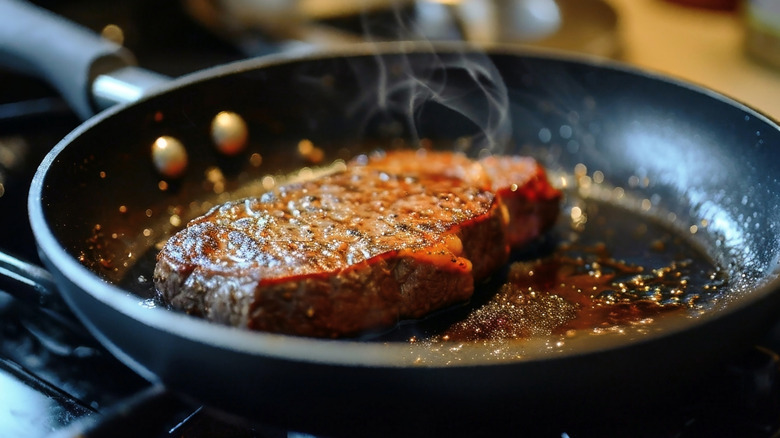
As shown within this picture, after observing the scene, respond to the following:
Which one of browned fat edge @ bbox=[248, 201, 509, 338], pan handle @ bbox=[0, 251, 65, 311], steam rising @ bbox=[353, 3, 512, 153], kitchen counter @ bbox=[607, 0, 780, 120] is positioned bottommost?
pan handle @ bbox=[0, 251, 65, 311]

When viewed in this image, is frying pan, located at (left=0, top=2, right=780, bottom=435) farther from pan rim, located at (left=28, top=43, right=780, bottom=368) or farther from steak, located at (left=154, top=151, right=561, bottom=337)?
steak, located at (left=154, top=151, right=561, bottom=337)

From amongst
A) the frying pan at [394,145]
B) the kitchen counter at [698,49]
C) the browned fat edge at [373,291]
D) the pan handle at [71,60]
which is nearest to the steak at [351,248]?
the browned fat edge at [373,291]

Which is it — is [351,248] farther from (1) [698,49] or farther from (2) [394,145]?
(1) [698,49]

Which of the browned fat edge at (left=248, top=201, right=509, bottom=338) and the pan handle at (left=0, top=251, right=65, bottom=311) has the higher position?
the browned fat edge at (left=248, top=201, right=509, bottom=338)

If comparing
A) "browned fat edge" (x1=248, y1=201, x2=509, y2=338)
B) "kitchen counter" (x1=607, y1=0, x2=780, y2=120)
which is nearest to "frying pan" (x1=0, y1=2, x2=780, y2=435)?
"browned fat edge" (x1=248, y1=201, x2=509, y2=338)

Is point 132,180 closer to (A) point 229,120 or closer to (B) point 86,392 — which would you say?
(A) point 229,120

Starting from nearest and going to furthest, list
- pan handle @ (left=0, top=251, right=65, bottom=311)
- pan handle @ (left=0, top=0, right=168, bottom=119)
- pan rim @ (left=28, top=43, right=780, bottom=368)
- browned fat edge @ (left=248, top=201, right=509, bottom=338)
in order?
1. pan rim @ (left=28, top=43, right=780, bottom=368)
2. browned fat edge @ (left=248, top=201, right=509, bottom=338)
3. pan handle @ (left=0, top=251, right=65, bottom=311)
4. pan handle @ (left=0, top=0, right=168, bottom=119)

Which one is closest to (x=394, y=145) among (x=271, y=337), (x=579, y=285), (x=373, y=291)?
(x=579, y=285)
